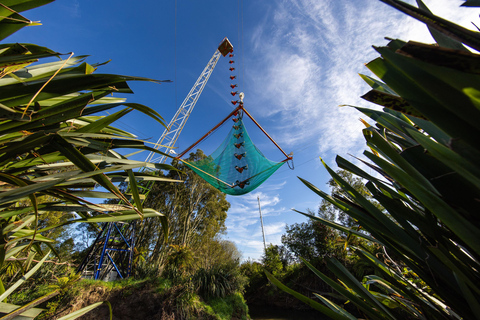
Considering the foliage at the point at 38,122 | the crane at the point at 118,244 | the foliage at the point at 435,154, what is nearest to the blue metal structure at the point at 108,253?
the crane at the point at 118,244

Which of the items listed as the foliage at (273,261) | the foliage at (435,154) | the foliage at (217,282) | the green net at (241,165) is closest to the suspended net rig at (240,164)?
the green net at (241,165)

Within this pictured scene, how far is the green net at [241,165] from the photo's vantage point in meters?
4.49

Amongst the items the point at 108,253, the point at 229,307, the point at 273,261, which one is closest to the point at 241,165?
the point at 229,307

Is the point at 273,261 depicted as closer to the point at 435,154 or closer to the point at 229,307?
the point at 229,307

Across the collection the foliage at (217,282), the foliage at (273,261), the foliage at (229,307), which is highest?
the foliage at (273,261)

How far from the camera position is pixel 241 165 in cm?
468

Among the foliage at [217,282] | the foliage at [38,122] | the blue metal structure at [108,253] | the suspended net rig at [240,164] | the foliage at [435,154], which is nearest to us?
the foliage at [435,154]

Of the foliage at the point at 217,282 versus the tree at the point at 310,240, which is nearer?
the foliage at the point at 217,282

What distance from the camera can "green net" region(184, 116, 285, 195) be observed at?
177 inches

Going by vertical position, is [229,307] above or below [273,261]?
below

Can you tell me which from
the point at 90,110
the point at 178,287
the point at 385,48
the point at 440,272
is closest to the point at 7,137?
the point at 90,110

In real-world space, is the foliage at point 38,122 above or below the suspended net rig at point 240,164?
below

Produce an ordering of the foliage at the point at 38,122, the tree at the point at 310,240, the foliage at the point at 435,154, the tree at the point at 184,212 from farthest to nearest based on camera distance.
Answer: the tree at the point at 184,212 < the tree at the point at 310,240 < the foliage at the point at 38,122 < the foliage at the point at 435,154

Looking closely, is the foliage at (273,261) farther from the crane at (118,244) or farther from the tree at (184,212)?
the crane at (118,244)
